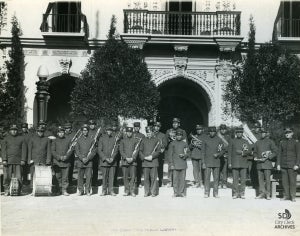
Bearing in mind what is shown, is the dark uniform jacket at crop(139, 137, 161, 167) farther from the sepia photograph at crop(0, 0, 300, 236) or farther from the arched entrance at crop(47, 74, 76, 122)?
the arched entrance at crop(47, 74, 76, 122)

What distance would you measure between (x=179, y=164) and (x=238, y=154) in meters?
1.27

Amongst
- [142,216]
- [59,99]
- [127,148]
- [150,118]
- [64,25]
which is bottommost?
[142,216]

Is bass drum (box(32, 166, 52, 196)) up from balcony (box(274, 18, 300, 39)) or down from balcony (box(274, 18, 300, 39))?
down

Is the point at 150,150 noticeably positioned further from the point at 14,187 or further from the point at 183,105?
the point at 183,105

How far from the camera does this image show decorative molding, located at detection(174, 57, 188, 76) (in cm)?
1717

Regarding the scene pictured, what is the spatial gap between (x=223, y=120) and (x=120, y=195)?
8.00 m

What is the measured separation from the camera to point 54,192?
386 inches

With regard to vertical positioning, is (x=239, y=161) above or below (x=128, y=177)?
above

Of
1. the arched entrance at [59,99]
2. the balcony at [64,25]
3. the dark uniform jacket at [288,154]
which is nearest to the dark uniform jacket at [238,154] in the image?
the dark uniform jacket at [288,154]

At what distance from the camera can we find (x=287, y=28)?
17.4 meters

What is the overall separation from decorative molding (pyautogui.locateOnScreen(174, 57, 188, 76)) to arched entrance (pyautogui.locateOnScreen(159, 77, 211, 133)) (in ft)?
4.96

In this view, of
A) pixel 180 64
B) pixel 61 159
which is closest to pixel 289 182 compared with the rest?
pixel 61 159

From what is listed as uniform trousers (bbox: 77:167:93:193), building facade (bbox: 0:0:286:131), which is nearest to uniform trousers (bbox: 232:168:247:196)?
uniform trousers (bbox: 77:167:93:193)

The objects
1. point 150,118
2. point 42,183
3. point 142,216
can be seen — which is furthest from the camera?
point 150,118
